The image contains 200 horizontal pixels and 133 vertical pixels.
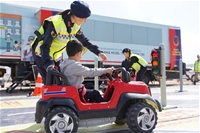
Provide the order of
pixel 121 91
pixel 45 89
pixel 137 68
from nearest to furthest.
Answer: pixel 45 89 < pixel 121 91 < pixel 137 68

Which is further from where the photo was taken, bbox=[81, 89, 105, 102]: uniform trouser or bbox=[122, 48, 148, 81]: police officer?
bbox=[122, 48, 148, 81]: police officer

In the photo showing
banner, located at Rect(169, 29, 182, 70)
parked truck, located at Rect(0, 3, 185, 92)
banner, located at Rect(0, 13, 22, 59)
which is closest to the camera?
banner, located at Rect(0, 13, 22, 59)

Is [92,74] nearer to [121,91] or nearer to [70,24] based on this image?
[121,91]

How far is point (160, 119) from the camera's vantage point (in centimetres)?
431

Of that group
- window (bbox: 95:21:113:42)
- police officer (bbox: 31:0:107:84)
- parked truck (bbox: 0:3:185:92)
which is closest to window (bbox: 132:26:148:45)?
parked truck (bbox: 0:3:185:92)

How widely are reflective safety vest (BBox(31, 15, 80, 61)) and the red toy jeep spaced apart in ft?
1.90

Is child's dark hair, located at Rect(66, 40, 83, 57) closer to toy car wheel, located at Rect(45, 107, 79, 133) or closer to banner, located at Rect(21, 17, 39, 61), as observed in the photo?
toy car wheel, located at Rect(45, 107, 79, 133)

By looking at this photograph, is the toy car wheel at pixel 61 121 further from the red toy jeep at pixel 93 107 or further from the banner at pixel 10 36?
the banner at pixel 10 36

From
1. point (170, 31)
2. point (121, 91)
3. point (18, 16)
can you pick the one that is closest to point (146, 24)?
point (170, 31)

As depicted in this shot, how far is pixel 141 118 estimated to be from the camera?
3.28 meters

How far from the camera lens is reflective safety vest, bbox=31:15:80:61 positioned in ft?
11.5

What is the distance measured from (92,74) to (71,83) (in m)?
0.30

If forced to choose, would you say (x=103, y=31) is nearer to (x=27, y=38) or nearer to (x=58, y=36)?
(x=27, y=38)

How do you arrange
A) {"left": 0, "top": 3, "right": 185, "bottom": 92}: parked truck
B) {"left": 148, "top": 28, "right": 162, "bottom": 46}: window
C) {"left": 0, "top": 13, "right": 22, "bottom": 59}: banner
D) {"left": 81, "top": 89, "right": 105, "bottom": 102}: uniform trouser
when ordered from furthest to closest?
{"left": 148, "top": 28, "right": 162, "bottom": 46}: window < {"left": 0, "top": 3, "right": 185, "bottom": 92}: parked truck < {"left": 0, "top": 13, "right": 22, "bottom": 59}: banner < {"left": 81, "top": 89, "right": 105, "bottom": 102}: uniform trouser
